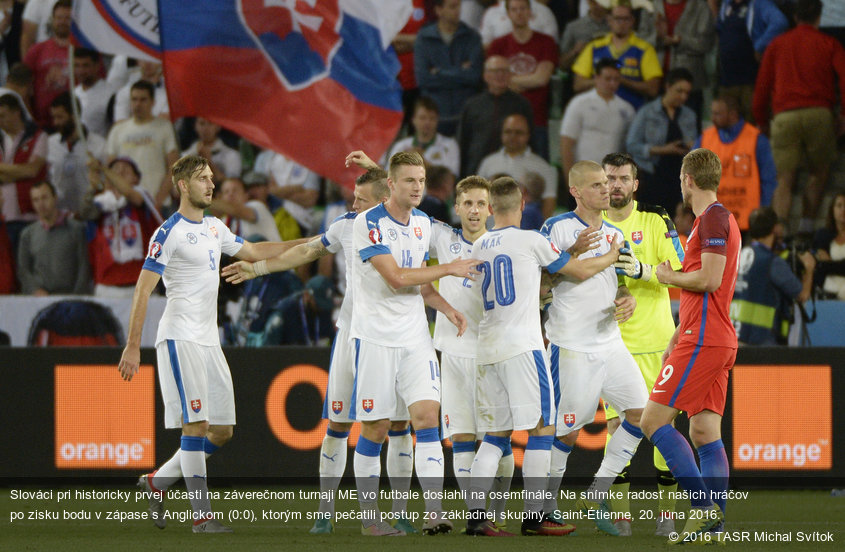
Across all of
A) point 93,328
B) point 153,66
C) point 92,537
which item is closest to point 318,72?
point 153,66

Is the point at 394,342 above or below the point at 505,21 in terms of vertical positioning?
below

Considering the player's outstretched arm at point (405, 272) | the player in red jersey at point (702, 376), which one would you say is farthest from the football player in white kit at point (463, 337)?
the player in red jersey at point (702, 376)

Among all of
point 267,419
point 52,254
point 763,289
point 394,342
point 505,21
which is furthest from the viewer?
point 505,21

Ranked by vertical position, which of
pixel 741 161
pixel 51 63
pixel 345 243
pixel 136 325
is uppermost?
pixel 51 63

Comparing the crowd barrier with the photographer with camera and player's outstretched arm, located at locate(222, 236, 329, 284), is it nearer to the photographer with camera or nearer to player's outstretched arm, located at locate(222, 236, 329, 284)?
the photographer with camera

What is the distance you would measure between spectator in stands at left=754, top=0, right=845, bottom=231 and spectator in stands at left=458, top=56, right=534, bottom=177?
Answer: 110 inches

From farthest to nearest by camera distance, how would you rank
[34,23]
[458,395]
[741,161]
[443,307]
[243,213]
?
[34,23]
[243,213]
[741,161]
[458,395]
[443,307]

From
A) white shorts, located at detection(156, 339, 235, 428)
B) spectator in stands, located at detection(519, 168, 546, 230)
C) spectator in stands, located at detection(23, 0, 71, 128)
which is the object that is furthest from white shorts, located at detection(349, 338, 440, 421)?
spectator in stands, located at detection(23, 0, 71, 128)

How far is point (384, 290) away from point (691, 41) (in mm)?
7306

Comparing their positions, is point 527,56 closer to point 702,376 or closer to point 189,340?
point 189,340

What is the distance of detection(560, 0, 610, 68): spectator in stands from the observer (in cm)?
1311

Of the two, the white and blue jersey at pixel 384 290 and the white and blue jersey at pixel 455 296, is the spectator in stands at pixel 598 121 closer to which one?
the white and blue jersey at pixel 455 296

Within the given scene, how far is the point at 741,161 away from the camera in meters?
12.2

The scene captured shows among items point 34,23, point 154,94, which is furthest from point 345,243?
point 34,23
